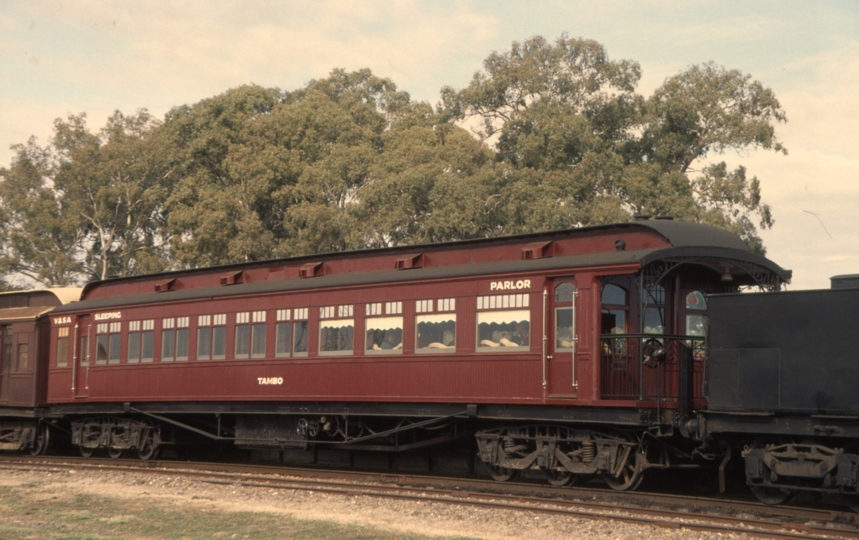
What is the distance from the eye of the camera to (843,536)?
11.1 metres

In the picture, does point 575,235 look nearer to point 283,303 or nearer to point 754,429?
point 754,429

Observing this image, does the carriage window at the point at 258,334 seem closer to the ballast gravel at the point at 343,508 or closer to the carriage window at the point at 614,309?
the ballast gravel at the point at 343,508

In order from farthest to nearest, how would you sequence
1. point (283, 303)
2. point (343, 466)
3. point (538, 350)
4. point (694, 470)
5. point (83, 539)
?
point (343, 466) → point (283, 303) → point (694, 470) → point (538, 350) → point (83, 539)

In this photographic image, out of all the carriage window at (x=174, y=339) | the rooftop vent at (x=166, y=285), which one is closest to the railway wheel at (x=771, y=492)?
the carriage window at (x=174, y=339)

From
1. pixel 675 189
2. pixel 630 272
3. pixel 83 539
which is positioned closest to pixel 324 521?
pixel 83 539

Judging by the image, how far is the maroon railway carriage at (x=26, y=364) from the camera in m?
24.4

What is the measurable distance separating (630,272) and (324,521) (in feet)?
17.9

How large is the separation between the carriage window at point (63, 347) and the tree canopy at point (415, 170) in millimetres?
16566

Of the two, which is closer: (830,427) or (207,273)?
(830,427)

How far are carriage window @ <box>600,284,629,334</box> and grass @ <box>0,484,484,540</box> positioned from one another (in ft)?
16.3

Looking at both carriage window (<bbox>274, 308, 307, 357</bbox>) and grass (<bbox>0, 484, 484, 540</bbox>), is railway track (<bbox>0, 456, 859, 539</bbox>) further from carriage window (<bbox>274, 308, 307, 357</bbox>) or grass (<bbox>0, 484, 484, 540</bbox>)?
grass (<bbox>0, 484, 484, 540</bbox>)

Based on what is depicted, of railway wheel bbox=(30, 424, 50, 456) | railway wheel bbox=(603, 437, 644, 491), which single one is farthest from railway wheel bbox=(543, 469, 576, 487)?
railway wheel bbox=(30, 424, 50, 456)

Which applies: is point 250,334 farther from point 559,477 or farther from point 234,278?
point 559,477

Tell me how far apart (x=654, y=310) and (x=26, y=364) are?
53.9 ft
